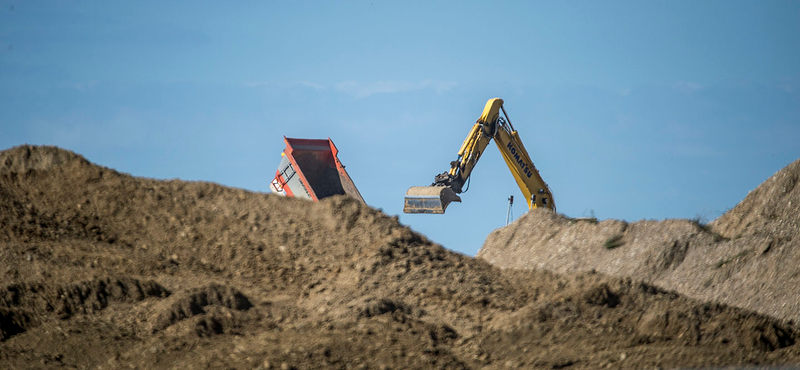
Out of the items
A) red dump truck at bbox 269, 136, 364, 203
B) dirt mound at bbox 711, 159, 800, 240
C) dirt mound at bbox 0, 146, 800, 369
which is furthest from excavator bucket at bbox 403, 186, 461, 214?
dirt mound at bbox 711, 159, 800, 240

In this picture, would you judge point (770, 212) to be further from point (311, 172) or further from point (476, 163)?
point (311, 172)

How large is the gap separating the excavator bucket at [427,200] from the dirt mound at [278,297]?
503 centimetres

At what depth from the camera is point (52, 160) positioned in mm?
13227

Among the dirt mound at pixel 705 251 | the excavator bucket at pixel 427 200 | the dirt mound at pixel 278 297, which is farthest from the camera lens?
the excavator bucket at pixel 427 200

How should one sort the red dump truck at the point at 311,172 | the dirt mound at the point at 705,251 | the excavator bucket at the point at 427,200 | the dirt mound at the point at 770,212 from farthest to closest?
the excavator bucket at the point at 427,200
the red dump truck at the point at 311,172
the dirt mound at the point at 770,212
the dirt mound at the point at 705,251

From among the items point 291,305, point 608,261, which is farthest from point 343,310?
point 608,261

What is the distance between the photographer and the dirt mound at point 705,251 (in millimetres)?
12914

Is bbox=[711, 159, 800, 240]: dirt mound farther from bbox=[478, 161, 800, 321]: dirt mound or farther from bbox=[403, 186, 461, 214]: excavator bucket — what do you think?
bbox=[403, 186, 461, 214]: excavator bucket

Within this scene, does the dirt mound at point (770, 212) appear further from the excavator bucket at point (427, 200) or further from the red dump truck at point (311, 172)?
the red dump truck at point (311, 172)

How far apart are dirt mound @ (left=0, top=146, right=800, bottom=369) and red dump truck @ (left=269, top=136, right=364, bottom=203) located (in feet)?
13.0

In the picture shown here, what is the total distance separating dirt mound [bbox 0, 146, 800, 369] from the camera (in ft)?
26.5

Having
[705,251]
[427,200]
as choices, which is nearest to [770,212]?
[705,251]

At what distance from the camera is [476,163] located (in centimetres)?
1892

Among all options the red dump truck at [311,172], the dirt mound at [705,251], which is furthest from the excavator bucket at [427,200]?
the dirt mound at [705,251]
